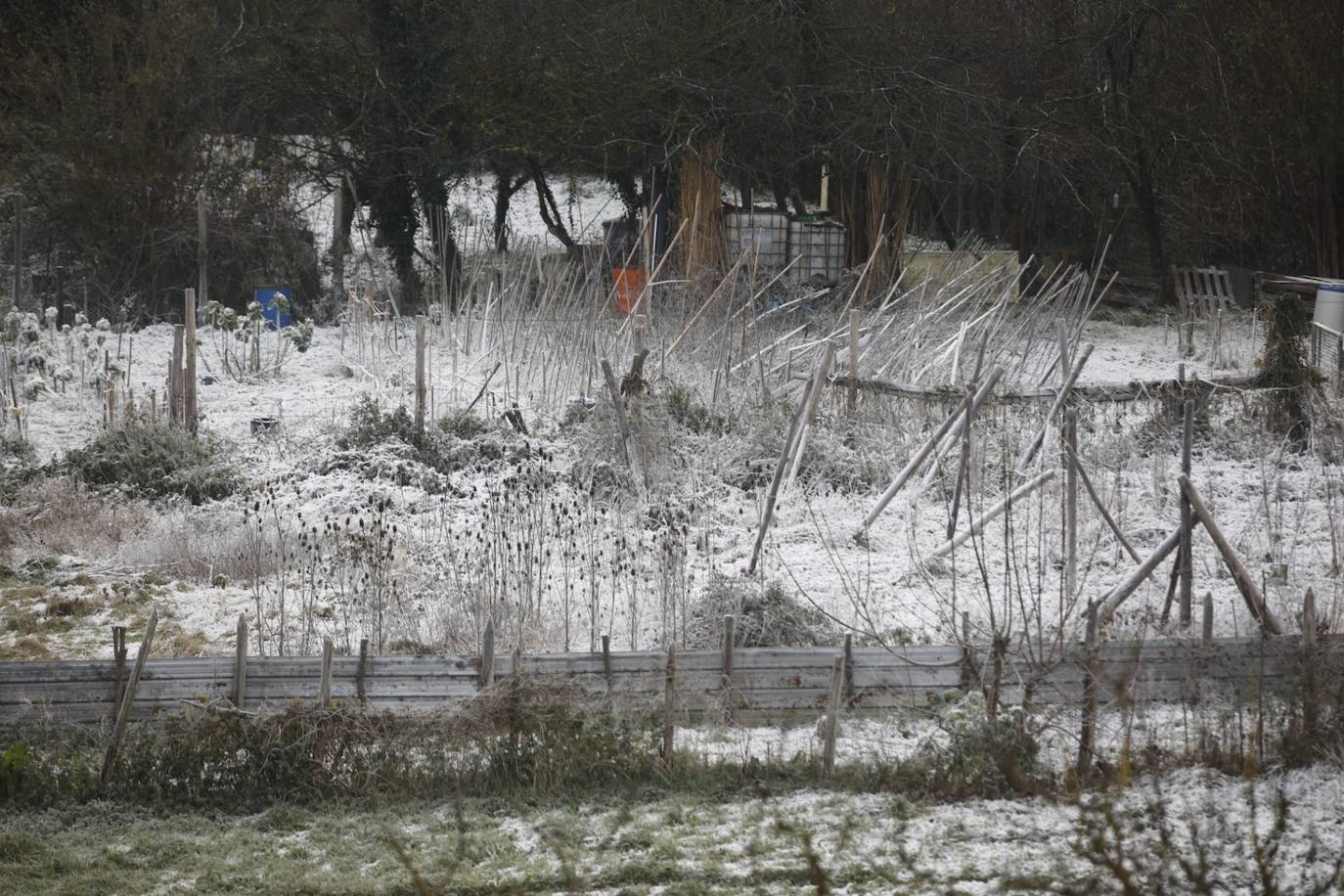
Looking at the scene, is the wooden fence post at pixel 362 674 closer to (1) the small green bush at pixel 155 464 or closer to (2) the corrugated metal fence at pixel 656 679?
(2) the corrugated metal fence at pixel 656 679

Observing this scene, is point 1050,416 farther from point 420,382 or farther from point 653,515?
point 420,382

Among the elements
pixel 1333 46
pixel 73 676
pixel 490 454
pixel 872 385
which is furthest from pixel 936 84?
pixel 73 676

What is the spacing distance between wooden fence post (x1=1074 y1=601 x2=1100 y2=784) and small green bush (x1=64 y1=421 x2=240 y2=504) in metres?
5.03

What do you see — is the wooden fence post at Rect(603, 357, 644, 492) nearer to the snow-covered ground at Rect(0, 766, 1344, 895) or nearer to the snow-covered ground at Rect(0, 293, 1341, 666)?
the snow-covered ground at Rect(0, 293, 1341, 666)

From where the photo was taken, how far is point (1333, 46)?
13297 millimetres

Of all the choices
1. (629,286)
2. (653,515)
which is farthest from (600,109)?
(653,515)

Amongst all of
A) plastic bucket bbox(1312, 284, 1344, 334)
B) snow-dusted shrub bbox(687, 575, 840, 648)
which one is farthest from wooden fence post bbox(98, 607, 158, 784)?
plastic bucket bbox(1312, 284, 1344, 334)

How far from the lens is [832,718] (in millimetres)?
4027

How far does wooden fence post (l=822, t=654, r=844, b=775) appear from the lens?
400 centimetres

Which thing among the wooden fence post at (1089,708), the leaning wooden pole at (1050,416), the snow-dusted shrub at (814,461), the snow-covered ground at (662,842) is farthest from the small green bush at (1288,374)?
the snow-covered ground at (662,842)

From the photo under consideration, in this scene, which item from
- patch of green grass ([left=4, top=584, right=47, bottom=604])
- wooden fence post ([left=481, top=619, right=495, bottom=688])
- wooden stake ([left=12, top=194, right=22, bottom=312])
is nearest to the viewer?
wooden fence post ([left=481, top=619, right=495, bottom=688])

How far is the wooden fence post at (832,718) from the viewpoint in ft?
13.1

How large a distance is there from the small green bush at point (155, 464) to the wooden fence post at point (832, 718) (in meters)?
4.43

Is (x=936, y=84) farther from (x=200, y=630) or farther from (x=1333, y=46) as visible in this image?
(x=200, y=630)
